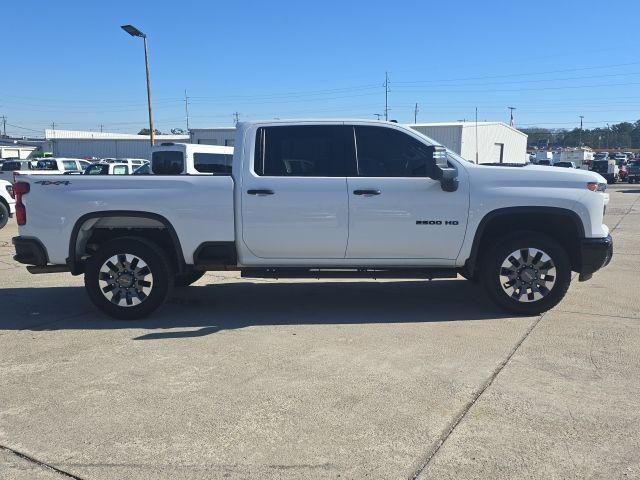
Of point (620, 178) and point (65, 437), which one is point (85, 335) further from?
point (620, 178)

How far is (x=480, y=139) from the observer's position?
45.8 m

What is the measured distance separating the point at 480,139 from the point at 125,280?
4356 cm

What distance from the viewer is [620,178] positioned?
45812mm

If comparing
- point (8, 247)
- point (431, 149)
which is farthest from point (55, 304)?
point (8, 247)

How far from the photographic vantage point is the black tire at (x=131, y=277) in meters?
5.85

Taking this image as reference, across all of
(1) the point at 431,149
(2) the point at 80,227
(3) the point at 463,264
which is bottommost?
(3) the point at 463,264

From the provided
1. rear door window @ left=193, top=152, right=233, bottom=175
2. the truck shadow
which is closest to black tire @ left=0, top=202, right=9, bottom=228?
rear door window @ left=193, top=152, right=233, bottom=175

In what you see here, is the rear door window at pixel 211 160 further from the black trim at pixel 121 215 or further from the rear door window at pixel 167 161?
the black trim at pixel 121 215

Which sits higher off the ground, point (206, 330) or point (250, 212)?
point (250, 212)

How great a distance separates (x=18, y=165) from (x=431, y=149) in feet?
74.5

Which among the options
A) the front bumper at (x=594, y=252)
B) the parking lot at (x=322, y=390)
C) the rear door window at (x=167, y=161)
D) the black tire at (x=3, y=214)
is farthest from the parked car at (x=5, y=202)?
the front bumper at (x=594, y=252)

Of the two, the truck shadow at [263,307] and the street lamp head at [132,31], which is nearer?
the truck shadow at [263,307]

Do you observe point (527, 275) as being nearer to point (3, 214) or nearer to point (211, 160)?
point (211, 160)

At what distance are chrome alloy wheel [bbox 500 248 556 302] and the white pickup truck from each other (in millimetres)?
11
